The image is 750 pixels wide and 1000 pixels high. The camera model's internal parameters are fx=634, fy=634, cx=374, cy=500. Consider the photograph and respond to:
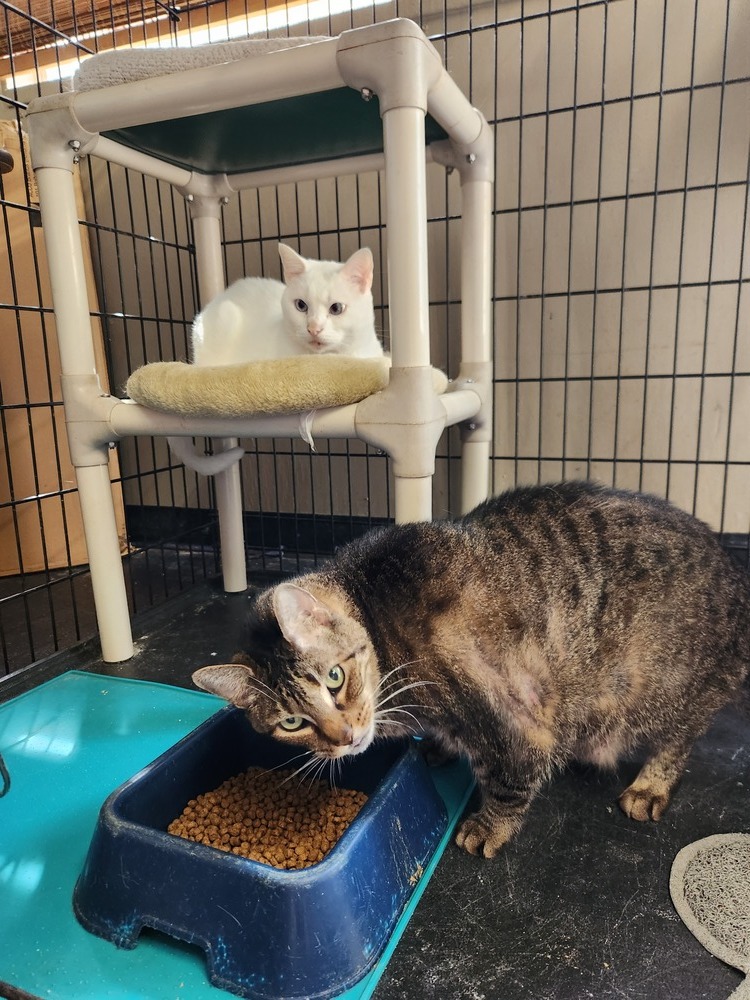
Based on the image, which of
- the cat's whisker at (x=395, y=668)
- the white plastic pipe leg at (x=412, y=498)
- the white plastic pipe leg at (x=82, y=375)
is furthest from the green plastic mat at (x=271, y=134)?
the cat's whisker at (x=395, y=668)

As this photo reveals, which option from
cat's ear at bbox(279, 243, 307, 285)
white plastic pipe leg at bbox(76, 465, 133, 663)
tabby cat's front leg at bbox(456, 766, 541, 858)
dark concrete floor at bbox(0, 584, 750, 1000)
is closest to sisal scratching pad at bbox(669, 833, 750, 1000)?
dark concrete floor at bbox(0, 584, 750, 1000)

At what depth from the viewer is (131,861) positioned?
82cm

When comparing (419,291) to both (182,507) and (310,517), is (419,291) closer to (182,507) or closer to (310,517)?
(310,517)

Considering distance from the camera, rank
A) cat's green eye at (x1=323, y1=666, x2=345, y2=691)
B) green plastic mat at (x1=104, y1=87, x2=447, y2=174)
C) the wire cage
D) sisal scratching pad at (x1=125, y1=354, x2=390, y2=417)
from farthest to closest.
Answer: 1. the wire cage
2. green plastic mat at (x1=104, y1=87, x2=447, y2=174)
3. sisal scratching pad at (x1=125, y1=354, x2=390, y2=417)
4. cat's green eye at (x1=323, y1=666, x2=345, y2=691)

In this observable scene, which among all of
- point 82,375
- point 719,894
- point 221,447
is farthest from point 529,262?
point 719,894

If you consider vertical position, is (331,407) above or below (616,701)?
above

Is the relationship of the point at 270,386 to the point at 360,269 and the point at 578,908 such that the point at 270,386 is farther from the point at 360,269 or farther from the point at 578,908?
the point at 578,908

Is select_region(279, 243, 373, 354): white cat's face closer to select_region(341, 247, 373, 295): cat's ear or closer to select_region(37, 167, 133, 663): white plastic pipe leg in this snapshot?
select_region(341, 247, 373, 295): cat's ear

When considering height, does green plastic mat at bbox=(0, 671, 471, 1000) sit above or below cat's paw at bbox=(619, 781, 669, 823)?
below

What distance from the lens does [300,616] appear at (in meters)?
0.88

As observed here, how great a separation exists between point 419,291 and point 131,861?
3.26 ft

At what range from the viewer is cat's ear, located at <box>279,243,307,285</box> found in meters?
1.58

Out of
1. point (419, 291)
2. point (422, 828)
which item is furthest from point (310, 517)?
point (422, 828)

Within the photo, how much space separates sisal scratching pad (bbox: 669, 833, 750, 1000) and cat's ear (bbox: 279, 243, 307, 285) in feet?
4.73
